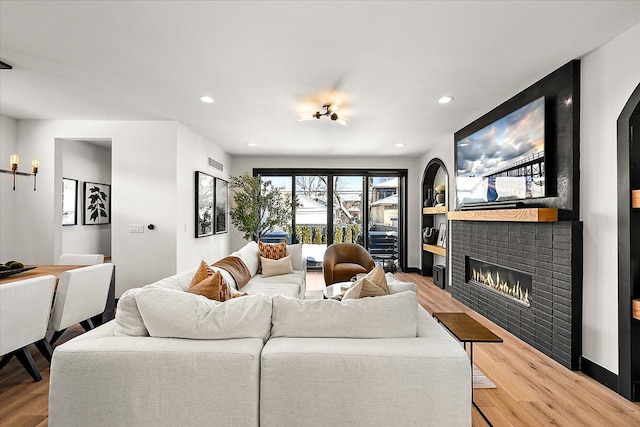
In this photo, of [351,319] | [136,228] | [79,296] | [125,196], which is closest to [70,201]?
[125,196]

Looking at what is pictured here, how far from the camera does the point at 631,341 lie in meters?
2.43

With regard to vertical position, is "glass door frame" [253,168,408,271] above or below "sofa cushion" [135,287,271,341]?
above

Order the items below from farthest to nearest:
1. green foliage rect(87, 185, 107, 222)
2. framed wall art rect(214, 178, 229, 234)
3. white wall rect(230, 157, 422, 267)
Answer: white wall rect(230, 157, 422, 267) → framed wall art rect(214, 178, 229, 234) → green foliage rect(87, 185, 107, 222)

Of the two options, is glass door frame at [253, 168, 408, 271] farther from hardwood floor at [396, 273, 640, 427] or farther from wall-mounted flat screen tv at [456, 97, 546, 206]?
hardwood floor at [396, 273, 640, 427]

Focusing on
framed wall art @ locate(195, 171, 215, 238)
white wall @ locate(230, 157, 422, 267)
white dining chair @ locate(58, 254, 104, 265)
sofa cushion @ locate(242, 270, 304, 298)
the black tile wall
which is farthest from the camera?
white wall @ locate(230, 157, 422, 267)

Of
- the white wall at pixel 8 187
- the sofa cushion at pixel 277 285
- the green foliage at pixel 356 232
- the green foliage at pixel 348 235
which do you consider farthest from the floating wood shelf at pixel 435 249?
the white wall at pixel 8 187

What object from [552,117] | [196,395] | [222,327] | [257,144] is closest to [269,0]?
[222,327]

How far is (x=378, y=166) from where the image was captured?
7938mm

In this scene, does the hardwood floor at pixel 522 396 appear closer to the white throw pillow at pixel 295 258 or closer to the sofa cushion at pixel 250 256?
the sofa cushion at pixel 250 256

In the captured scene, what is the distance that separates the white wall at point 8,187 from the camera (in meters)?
4.68

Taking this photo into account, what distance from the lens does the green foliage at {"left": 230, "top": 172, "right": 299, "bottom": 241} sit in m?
7.06

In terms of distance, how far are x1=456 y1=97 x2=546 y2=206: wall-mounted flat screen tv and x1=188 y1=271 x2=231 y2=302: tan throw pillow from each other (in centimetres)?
293

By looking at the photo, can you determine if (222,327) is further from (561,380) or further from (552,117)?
(552,117)

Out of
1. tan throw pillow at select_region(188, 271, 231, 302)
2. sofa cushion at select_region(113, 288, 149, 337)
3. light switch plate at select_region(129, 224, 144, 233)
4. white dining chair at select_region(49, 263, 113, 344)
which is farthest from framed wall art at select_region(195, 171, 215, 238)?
sofa cushion at select_region(113, 288, 149, 337)
